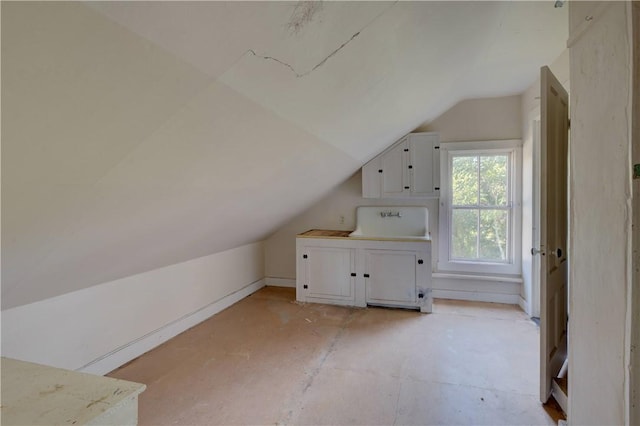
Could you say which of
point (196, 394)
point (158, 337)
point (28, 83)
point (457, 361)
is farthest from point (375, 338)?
point (28, 83)

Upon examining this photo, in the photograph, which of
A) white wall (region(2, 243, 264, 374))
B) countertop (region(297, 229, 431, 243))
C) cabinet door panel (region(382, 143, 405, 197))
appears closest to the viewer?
white wall (region(2, 243, 264, 374))

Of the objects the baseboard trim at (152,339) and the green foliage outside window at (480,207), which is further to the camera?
the green foliage outside window at (480,207)

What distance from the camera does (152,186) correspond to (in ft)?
4.45

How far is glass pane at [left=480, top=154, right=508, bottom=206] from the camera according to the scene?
3576 millimetres

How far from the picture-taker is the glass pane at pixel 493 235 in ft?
11.8

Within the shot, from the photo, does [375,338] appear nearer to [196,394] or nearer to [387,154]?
[196,394]

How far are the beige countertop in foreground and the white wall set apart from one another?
131cm

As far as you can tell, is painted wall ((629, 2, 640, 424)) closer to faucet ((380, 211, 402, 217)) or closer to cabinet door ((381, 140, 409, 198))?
cabinet door ((381, 140, 409, 198))

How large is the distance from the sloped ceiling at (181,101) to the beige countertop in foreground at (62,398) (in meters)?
0.54

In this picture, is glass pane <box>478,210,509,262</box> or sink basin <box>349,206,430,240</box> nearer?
glass pane <box>478,210,509,262</box>

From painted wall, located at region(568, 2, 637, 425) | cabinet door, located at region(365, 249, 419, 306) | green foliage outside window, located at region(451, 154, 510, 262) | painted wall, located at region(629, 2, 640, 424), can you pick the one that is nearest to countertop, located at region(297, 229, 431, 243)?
cabinet door, located at region(365, 249, 419, 306)

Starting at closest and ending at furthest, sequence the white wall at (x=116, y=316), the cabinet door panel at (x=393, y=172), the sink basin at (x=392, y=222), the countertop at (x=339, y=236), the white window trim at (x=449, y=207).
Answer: the white wall at (x=116, y=316) < the countertop at (x=339, y=236) < the white window trim at (x=449, y=207) < the cabinet door panel at (x=393, y=172) < the sink basin at (x=392, y=222)

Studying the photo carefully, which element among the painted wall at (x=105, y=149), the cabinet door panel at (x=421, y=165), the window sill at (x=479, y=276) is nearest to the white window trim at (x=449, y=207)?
the window sill at (x=479, y=276)

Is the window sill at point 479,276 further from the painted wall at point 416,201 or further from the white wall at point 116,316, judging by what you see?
the white wall at point 116,316
